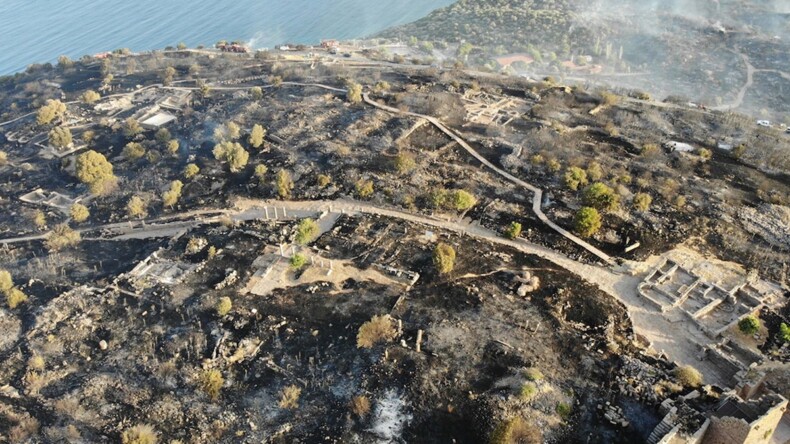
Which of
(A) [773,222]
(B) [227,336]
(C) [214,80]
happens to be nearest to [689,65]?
(A) [773,222]

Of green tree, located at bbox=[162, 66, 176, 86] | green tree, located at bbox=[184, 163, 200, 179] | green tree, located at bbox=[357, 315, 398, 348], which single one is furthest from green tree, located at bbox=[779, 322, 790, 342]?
green tree, located at bbox=[162, 66, 176, 86]

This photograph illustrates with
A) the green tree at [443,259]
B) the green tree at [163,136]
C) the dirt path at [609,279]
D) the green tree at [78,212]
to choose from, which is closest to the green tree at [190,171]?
the dirt path at [609,279]

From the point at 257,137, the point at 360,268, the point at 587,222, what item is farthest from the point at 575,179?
the point at 257,137

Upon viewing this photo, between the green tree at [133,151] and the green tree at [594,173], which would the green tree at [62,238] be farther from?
the green tree at [594,173]

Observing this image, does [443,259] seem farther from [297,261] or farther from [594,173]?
[594,173]

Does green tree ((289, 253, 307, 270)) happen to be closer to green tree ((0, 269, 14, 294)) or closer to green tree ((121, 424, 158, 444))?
green tree ((121, 424, 158, 444))

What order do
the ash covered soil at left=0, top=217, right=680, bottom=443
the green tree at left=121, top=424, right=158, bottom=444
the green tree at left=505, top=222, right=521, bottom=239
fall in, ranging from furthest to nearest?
the green tree at left=505, top=222, right=521, bottom=239
the ash covered soil at left=0, top=217, right=680, bottom=443
the green tree at left=121, top=424, right=158, bottom=444
